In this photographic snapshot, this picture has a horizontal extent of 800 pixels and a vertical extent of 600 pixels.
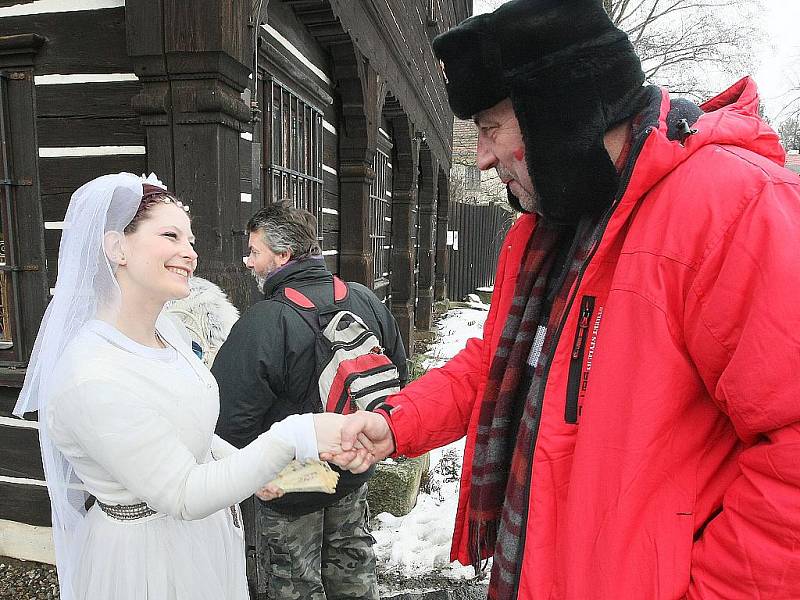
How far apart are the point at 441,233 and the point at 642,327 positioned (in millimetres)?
12681

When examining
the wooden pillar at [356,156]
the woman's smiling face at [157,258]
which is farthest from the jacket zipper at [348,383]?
the wooden pillar at [356,156]

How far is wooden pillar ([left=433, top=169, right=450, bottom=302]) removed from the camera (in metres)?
13.4

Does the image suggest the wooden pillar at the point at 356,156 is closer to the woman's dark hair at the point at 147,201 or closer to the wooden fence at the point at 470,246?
the woman's dark hair at the point at 147,201

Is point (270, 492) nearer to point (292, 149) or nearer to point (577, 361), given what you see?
point (577, 361)

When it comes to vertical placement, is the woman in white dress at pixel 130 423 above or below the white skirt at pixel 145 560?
above

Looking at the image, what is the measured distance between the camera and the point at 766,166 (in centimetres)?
102

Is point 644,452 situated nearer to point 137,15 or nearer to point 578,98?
point 578,98

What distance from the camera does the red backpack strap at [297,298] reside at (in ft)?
8.00

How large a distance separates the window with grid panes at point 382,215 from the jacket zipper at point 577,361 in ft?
19.6

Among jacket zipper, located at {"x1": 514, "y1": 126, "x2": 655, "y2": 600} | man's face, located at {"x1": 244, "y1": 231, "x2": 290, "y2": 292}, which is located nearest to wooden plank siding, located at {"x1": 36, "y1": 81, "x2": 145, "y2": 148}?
man's face, located at {"x1": 244, "y1": 231, "x2": 290, "y2": 292}

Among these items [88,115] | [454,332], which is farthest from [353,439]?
[454,332]

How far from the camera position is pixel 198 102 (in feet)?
8.48

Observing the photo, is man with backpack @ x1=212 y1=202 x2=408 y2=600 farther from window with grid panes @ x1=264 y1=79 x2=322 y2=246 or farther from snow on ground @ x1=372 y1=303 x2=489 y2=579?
window with grid panes @ x1=264 y1=79 x2=322 y2=246

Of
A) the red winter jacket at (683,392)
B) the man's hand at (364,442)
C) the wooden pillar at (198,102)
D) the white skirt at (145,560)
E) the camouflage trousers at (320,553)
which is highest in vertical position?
the wooden pillar at (198,102)
